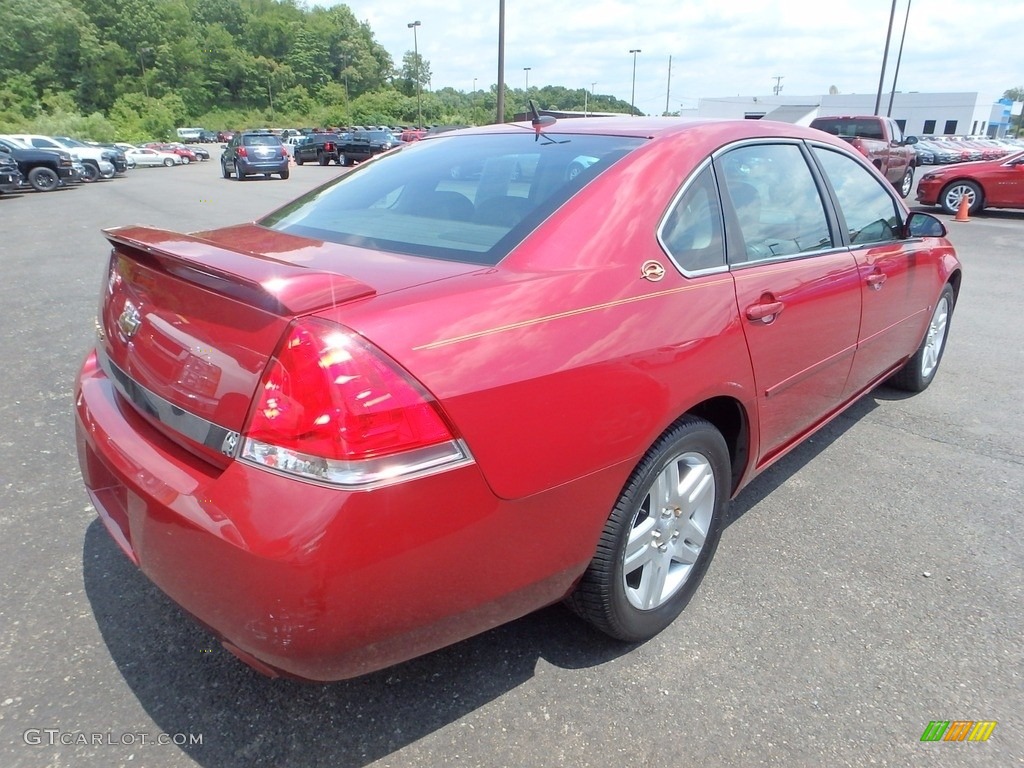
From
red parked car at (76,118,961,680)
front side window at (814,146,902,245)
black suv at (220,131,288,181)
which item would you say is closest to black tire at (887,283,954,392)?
front side window at (814,146,902,245)

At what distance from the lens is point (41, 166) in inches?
819

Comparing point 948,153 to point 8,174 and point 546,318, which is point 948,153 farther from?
point 546,318

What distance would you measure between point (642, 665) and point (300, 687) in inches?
41.4

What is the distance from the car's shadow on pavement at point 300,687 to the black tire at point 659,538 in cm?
19

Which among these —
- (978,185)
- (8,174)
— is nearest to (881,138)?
(978,185)

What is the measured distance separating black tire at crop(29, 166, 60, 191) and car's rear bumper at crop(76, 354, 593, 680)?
23.9m

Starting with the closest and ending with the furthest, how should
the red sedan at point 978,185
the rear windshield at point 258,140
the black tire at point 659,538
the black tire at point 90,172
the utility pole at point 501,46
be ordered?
the black tire at point 659,538 < the red sedan at point 978,185 < the utility pole at point 501,46 < the rear windshield at point 258,140 < the black tire at point 90,172

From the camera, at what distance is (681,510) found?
228cm

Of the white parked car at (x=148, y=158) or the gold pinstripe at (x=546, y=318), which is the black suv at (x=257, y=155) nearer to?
the white parked car at (x=148, y=158)

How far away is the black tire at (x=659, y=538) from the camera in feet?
6.58

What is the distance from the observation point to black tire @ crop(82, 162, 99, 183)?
2555 centimetres

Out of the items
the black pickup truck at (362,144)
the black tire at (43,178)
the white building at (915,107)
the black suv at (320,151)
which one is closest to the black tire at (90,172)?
the black tire at (43,178)

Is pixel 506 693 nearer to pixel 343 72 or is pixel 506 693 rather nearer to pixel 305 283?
pixel 305 283

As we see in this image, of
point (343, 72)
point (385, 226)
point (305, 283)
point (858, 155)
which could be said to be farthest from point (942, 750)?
point (343, 72)
